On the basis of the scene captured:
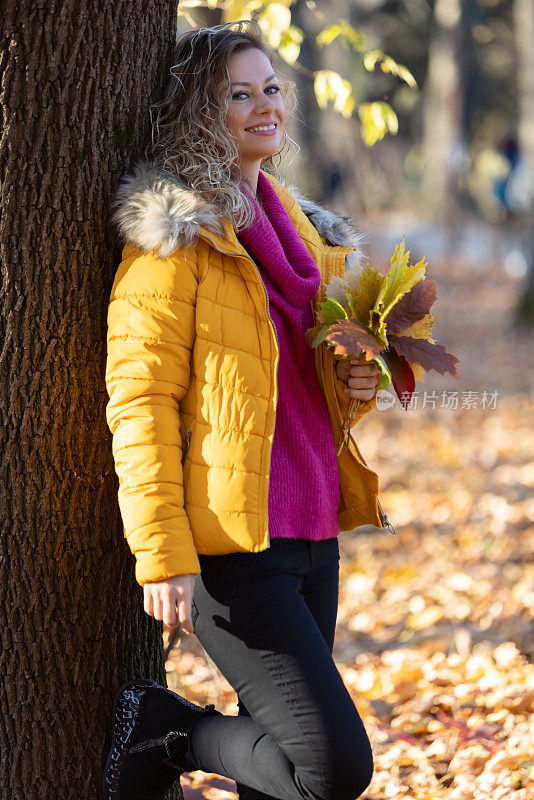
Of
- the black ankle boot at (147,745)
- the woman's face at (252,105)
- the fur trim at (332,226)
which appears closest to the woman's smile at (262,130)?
the woman's face at (252,105)

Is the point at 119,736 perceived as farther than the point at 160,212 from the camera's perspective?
Yes

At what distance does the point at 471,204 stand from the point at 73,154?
2638 cm

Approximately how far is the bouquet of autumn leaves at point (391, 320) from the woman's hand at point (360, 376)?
3 centimetres

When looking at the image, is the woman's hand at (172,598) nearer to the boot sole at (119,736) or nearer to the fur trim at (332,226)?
the boot sole at (119,736)

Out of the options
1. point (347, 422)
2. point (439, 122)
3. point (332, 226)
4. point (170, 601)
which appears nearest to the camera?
point (170, 601)

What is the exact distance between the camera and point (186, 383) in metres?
2.44

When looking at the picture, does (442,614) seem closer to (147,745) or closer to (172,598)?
(147,745)

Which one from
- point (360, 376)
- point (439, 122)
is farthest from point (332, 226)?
point (439, 122)

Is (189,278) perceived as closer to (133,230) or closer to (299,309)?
(133,230)

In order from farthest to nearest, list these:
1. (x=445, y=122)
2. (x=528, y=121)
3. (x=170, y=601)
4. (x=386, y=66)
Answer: (x=445, y=122)
(x=528, y=121)
(x=386, y=66)
(x=170, y=601)

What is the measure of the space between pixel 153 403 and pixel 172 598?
1.67 feet

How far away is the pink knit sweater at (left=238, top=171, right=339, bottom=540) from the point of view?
255cm

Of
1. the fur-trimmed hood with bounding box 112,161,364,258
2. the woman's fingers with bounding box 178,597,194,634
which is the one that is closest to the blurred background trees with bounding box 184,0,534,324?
the fur-trimmed hood with bounding box 112,161,364,258

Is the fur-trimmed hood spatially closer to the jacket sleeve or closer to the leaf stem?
the jacket sleeve
